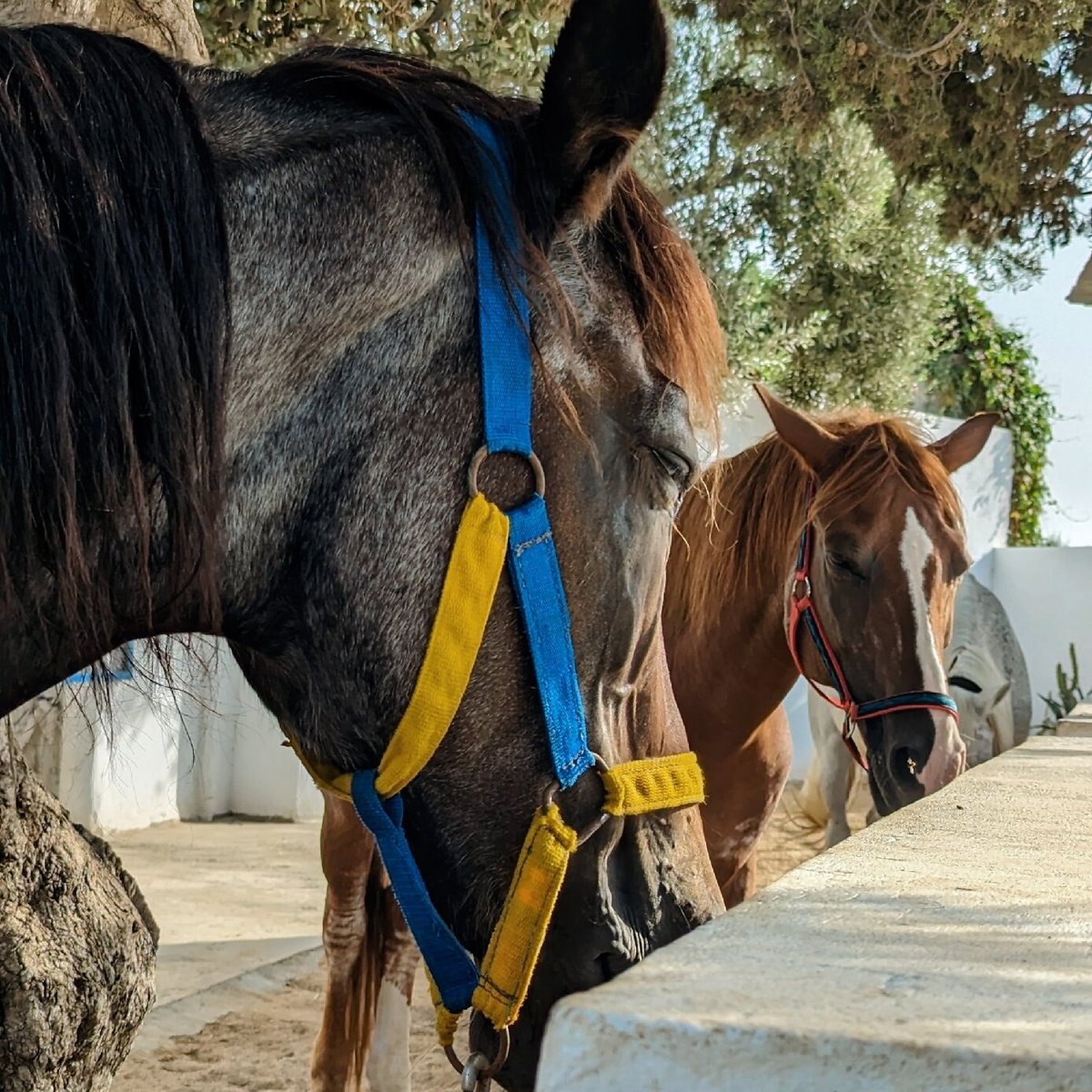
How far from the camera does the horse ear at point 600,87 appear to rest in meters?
1.17

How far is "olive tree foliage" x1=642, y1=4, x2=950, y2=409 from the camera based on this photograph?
26.1ft

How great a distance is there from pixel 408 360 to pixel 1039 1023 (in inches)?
32.7

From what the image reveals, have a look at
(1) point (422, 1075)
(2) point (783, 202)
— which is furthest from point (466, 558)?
(2) point (783, 202)

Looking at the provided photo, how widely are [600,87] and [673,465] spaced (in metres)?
0.41

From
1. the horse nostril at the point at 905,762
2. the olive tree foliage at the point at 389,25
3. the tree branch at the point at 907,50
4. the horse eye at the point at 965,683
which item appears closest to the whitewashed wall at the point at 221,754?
the horse eye at the point at 965,683

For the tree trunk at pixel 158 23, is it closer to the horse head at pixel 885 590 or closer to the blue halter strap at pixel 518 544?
the blue halter strap at pixel 518 544

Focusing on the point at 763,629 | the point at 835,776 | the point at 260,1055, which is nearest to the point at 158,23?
the point at 763,629

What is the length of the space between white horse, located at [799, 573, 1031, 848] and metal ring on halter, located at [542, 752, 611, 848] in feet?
11.7

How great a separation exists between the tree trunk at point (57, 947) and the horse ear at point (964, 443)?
2.59m

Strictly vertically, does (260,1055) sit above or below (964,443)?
below

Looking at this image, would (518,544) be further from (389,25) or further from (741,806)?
(389,25)

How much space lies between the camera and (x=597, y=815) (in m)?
1.28

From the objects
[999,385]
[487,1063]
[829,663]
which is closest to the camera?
[487,1063]

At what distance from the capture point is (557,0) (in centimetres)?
391
